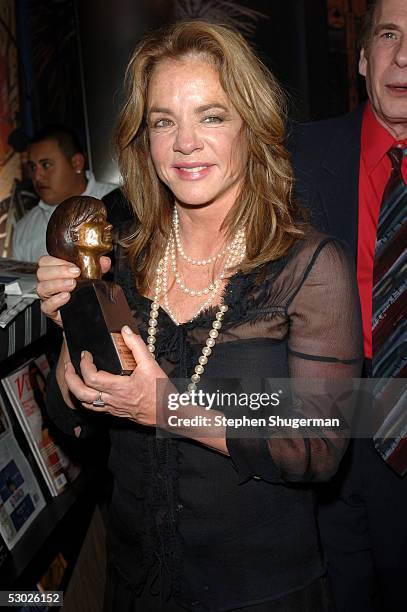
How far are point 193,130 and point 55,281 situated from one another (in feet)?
1.39

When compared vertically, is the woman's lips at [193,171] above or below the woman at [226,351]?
above

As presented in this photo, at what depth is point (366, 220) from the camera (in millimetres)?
2186

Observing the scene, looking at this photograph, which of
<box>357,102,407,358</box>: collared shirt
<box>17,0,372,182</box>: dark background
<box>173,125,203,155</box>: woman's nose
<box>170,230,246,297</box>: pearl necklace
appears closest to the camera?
<box>173,125,203,155</box>: woman's nose

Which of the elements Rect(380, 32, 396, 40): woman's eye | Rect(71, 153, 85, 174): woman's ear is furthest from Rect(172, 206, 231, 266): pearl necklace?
Rect(71, 153, 85, 174): woman's ear

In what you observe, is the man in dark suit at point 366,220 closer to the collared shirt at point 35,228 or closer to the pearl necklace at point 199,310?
the pearl necklace at point 199,310

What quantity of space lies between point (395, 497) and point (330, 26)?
3097 millimetres

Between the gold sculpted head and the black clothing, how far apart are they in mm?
739

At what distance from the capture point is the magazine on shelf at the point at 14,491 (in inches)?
77.2

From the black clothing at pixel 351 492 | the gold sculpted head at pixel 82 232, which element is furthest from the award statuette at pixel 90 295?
the black clothing at pixel 351 492

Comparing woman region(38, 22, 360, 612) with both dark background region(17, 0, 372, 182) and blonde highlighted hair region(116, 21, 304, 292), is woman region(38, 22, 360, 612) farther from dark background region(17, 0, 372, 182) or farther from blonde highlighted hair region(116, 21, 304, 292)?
dark background region(17, 0, 372, 182)

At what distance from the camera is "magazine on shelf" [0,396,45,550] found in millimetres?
1961

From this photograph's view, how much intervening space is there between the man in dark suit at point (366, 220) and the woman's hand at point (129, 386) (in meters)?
0.83

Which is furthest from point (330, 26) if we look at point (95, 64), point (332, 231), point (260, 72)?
point (260, 72)

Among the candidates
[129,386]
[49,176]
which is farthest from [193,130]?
[49,176]
